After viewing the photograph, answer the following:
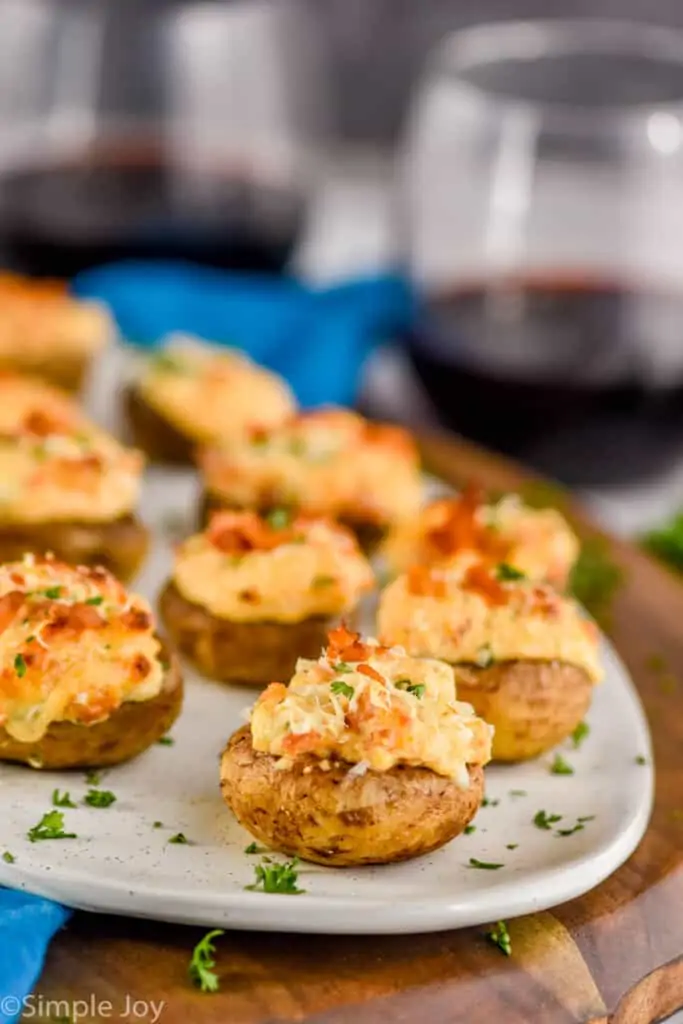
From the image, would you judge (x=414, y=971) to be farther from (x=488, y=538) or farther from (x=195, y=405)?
(x=195, y=405)

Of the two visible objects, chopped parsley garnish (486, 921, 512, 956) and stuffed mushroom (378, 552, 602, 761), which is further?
stuffed mushroom (378, 552, 602, 761)

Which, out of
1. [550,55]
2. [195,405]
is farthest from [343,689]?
[550,55]

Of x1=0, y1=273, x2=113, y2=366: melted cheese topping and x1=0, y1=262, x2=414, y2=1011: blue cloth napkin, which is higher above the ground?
x1=0, y1=273, x2=113, y2=366: melted cheese topping

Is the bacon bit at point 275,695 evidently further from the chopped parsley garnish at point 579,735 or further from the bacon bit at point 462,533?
the bacon bit at point 462,533

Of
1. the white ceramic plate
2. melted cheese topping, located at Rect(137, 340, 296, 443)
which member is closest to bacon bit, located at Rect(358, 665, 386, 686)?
the white ceramic plate

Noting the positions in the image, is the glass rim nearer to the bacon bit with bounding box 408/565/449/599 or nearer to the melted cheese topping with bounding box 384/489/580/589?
the melted cheese topping with bounding box 384/489/580/589

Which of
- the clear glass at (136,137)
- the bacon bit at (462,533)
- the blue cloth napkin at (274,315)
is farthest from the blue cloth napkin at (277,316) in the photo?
the bacon bit at (462,533)
